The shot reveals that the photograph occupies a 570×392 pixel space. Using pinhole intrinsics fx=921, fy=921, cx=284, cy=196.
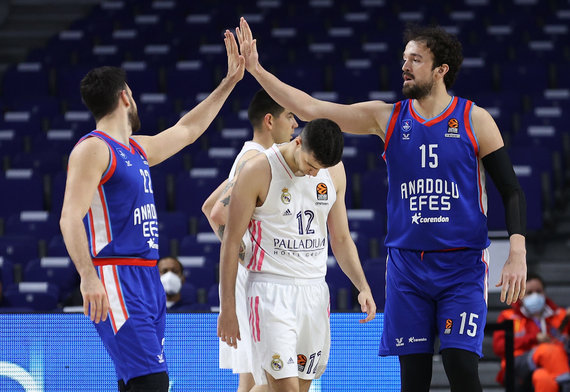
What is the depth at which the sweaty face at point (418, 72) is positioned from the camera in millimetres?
4277

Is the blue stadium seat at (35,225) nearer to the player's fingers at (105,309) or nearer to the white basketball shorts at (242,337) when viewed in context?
the white basketball shorts at (242,337)

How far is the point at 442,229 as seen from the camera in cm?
417

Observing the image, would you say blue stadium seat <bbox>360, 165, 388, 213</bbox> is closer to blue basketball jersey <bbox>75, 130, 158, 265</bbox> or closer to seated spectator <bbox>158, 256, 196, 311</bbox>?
seated spectator <bbox>158, 256, 196, 311</bbox>

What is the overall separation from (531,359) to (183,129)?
413 cm

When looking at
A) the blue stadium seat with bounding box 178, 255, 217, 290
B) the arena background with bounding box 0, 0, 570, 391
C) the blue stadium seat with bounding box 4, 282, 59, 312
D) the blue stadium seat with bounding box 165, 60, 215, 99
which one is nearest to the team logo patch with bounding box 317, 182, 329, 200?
the arena background with bounding box 0, 0, 570, 391

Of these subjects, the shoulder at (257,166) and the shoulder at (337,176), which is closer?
the shoulder at (257,166)

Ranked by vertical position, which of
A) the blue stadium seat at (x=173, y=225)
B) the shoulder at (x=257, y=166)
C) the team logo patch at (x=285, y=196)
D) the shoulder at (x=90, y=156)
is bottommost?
the blue stadium seat at (x=173, y=225)

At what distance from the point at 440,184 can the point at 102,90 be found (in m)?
1.59

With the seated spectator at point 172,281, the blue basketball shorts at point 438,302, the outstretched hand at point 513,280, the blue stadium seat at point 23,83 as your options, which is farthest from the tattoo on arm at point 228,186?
the blue stadium seat at point 23,83

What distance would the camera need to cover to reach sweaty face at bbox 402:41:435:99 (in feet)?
14.0

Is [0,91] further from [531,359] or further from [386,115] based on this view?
[386,115]

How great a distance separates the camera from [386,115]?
4359 mm

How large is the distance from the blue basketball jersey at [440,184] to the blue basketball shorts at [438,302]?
7 centimetres

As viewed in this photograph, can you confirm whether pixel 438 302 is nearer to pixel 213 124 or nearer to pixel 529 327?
pixel 529 327
